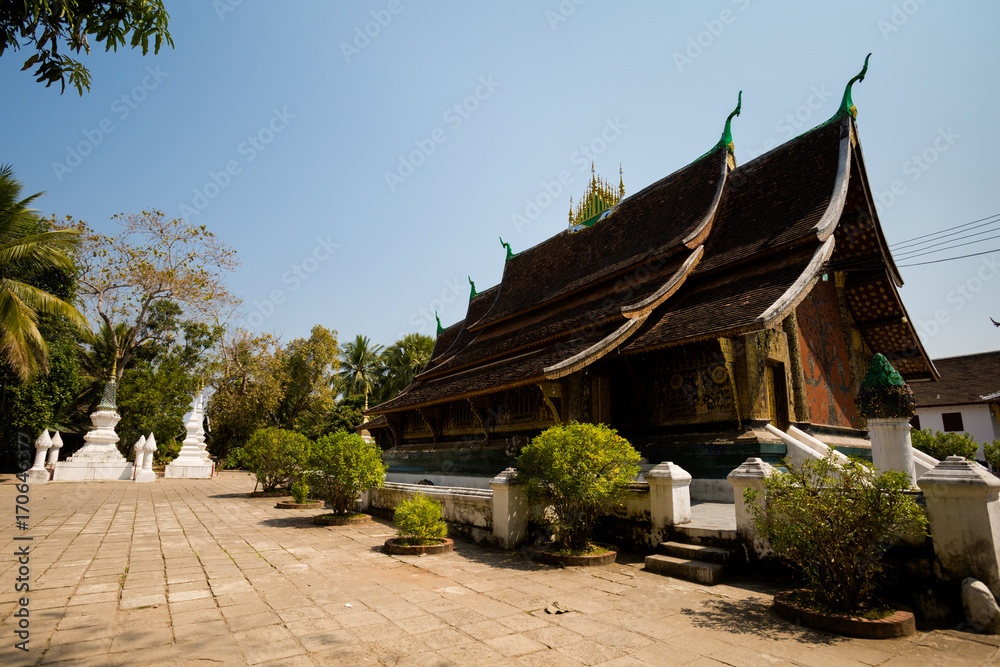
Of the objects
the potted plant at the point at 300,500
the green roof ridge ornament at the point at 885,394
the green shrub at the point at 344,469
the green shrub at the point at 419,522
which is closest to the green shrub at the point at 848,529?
the green roof ridge ornament at the point at 885,394

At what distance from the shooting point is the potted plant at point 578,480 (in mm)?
6168

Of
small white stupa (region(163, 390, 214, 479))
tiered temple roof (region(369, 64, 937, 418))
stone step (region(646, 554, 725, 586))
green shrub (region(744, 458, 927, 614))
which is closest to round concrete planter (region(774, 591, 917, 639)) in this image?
green shrub (region(744, 458, 927, 614))

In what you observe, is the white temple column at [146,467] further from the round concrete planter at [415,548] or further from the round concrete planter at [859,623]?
the round concrete planter at [859,623]

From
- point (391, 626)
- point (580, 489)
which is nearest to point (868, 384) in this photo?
point (580, 489)

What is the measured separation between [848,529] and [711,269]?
6.68m

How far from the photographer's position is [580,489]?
6152mm

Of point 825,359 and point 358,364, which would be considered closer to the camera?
point 825,359

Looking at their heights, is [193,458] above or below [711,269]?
below

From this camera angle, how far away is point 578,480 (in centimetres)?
618

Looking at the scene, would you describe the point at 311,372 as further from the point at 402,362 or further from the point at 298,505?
the point at 298,505

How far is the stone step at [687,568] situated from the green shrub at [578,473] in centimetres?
87

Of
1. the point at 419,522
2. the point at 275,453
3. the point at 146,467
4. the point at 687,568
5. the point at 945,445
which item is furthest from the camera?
the point at 146,467

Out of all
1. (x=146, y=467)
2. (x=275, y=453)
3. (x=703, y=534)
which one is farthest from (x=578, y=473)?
(x=146, y=467)

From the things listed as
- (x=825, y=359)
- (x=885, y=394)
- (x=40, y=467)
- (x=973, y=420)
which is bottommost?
(x=40, y=467)
